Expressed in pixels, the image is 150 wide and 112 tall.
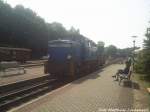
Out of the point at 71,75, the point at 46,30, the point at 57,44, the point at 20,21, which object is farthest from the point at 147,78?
the point at 46,30

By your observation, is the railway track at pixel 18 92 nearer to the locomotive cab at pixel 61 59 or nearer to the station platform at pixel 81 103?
the locomotive cab at pixel 61 59

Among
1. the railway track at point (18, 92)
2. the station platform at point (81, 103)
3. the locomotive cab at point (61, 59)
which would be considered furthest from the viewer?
the locomotive cab at point (61, 59)

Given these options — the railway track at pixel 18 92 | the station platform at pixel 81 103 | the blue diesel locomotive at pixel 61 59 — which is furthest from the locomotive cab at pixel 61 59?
the station platform at pixel 81 103

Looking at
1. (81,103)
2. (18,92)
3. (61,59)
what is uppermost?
(61,59)

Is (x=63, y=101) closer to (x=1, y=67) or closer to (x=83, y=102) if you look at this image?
(x=83, y=102)

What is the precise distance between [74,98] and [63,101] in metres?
0.82

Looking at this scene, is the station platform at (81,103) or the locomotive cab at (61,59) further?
the locomotive cab at (61,59)

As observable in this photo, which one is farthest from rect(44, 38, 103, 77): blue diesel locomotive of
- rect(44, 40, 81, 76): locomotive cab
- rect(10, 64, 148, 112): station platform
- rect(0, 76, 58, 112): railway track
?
rect(10, 64, 148, 112): station platform

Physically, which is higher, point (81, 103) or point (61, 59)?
point (61, 59)

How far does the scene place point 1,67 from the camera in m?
23.4

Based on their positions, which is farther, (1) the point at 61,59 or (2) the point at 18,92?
(1) the point at 61,59

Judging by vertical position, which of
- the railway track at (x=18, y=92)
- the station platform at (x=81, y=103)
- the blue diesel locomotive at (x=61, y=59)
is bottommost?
the railway track at (x=18, y=92)

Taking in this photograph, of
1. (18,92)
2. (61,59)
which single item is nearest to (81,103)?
(18,92)

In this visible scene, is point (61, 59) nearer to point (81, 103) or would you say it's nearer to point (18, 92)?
point (18, 92)
